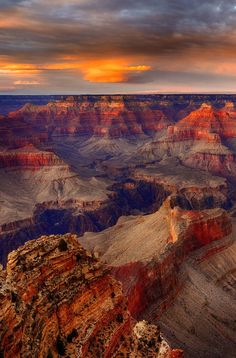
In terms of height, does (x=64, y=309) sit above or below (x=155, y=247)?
above

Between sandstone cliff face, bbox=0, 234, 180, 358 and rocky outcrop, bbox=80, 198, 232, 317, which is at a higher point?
sandstone cliff face, bbox=0, 234, 180, 358

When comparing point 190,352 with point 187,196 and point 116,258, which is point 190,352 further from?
point 187,196

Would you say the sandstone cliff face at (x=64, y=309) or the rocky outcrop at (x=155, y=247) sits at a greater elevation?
the sandstone cliff face at (x=64, y=309)

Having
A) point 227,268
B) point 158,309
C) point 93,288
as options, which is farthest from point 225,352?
point 93,288

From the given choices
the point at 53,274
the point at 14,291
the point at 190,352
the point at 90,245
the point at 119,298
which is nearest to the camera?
the point at 14,291

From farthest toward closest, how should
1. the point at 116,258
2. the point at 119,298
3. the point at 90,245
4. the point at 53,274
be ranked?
the point at 90,245, the point at 116,258, the point at 119,298, the point at 53,274

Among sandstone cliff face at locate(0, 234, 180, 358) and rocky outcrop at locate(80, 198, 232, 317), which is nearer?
sandstone cliff face at locate(0, 234, 180, 358)

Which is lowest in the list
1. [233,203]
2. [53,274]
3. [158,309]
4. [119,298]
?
[233,203]

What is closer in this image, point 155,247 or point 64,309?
point 64,309
